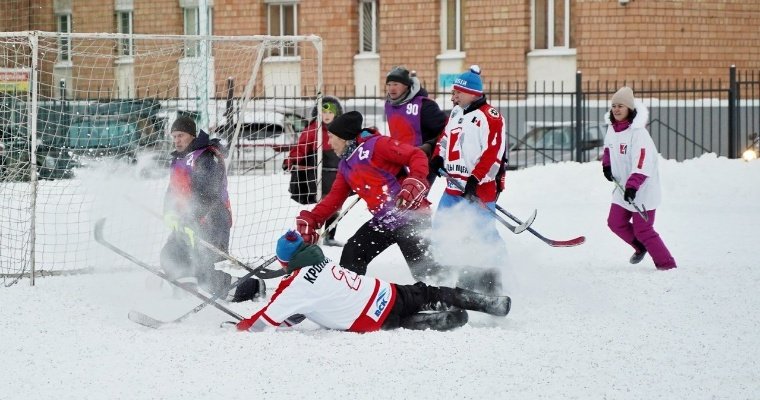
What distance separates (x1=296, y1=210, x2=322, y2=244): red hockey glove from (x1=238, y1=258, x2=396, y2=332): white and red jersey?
1.00 m

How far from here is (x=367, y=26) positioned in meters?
24.8

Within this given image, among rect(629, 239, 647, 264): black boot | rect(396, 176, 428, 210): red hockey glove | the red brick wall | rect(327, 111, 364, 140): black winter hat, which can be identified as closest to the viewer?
rect(396, 176, 428, 210): red hockey glove

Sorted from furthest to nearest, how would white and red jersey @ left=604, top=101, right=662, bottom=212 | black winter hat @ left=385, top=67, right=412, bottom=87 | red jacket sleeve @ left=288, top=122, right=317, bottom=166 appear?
red jacket sleeve @ left=288, top=122, right=317, bottom=166, white and red jersey @ left=604, top=101, right=662, bottom=212, black winter hat @ left=385, top=67, right=412, bottom=87

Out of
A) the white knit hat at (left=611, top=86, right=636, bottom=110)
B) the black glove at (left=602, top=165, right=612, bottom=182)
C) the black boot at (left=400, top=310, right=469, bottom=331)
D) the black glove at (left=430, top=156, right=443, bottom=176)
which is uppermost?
the white knit hat at (left=611, top=86, right=636, bottom=110)

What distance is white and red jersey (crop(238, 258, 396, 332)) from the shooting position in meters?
6.38

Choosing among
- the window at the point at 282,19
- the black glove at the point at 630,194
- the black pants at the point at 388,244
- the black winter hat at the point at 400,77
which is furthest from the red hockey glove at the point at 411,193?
the window at the point at 282,19

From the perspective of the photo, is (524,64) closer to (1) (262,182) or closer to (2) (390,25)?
(2) (390,25)

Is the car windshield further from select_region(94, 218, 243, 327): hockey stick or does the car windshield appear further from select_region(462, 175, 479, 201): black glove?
select_region(94, 218, 243, 327): hockey stick

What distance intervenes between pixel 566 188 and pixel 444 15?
31.2ft

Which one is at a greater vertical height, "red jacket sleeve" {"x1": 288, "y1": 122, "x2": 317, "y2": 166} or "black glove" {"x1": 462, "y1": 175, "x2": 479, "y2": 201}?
"red jacket sleeve" {"x1": 288, "y1": 122, "x2": 317, "y2": 166}

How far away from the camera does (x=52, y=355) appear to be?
6184 millimetres

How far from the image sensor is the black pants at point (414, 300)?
6.64 m

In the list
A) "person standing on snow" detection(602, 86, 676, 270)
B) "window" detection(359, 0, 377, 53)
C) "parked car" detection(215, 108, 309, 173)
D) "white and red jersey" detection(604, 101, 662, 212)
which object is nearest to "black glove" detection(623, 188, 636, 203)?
"person standing on snow" detection(602, 86, 676, 270)

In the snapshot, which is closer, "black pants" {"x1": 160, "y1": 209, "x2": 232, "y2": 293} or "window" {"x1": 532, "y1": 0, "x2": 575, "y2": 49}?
"black pants" {"x1": 160, "y1": 209, "x2": 232, "y2": 293}
